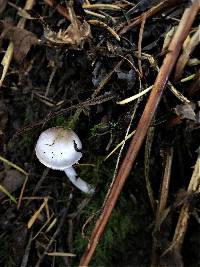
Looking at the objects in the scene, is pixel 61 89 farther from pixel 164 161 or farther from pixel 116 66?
pixel 164 161

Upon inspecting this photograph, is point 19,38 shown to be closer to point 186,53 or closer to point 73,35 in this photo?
point 73,35

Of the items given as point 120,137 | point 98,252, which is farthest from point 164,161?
point 98,252

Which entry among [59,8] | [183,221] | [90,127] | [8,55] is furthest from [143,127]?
[8,55]

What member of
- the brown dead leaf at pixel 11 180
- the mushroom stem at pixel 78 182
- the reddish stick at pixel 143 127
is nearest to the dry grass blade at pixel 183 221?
the reddish stick at pixel 143 127

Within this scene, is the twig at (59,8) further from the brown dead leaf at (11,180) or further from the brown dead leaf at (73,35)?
the brown dead leaf at (11,180)

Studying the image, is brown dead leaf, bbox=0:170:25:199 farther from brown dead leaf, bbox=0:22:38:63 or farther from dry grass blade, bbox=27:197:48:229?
brown dead leaf, bbox=0:22:38:63
